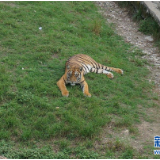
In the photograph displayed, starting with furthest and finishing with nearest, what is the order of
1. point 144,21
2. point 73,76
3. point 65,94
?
1. point 144,21
2. point 73,76
3. point 65,94

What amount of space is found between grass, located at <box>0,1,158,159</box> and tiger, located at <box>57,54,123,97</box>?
5.4 inches

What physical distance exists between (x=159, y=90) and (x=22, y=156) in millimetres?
3674

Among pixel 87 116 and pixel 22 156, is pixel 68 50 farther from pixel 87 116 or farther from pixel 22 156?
pixel 22 156

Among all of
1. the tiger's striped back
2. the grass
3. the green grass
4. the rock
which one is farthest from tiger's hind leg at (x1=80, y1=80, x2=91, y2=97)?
the rock

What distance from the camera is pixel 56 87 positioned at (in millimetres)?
6008

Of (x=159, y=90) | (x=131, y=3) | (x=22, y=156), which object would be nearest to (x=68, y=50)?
(x=159, y=90)

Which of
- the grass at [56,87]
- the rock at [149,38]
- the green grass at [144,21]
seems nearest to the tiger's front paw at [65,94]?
the grass at [56,87]

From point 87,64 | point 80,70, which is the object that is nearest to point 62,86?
point 80,70

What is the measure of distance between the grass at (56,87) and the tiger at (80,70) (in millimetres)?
137

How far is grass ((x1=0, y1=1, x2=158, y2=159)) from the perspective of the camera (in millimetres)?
4602

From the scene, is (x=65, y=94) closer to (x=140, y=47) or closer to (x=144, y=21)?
(x=140, y=47)

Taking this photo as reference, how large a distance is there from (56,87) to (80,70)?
70 centimetres

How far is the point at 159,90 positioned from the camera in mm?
6598

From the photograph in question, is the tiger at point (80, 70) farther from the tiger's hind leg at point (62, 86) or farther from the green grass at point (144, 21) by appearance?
Answer: the green grass at point (144, 21)
